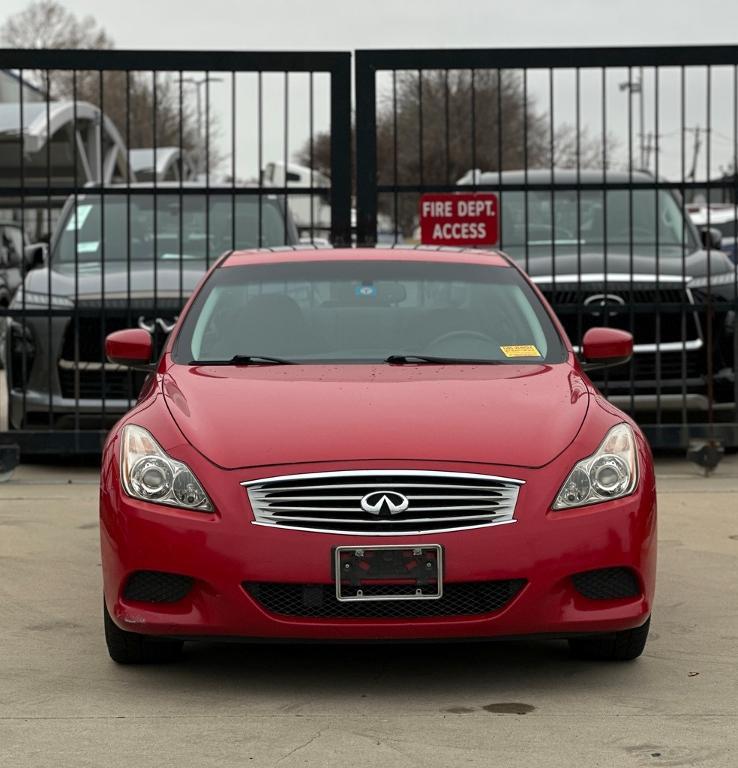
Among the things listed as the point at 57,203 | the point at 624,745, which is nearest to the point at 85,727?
the point at 624,745

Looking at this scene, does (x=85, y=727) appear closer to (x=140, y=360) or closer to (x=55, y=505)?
(x=140, y=360)

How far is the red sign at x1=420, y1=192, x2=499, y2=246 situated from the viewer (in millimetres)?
10133

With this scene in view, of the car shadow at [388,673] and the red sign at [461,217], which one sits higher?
the red sign at [461,217]

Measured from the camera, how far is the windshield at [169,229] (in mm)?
11281

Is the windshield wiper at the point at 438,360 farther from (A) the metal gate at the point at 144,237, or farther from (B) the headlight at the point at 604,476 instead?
(A) the metal gate at the point at 144,237

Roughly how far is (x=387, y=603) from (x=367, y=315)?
1.86 meters

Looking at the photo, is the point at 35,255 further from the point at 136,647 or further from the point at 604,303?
the point at 136,647

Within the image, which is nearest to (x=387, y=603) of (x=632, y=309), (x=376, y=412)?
(x=376, y=412)

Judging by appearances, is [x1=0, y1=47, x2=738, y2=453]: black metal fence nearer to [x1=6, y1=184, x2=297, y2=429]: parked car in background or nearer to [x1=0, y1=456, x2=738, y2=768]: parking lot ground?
[x1=6, y1=184, x2=297, y2=429]: parked car in background

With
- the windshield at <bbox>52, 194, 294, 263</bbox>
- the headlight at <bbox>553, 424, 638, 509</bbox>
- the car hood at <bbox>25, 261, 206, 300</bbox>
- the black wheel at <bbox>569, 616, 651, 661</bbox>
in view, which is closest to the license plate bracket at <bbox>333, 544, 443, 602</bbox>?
the headlight at <bbox>553, 424, 638, 509</bbox>

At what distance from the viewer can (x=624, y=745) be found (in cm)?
453

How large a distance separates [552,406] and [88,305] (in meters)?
5.51

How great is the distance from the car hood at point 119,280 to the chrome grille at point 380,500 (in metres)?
5.42

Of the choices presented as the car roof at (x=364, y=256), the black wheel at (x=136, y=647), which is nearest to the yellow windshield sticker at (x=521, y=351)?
the car roof at (x=364, y=256)
